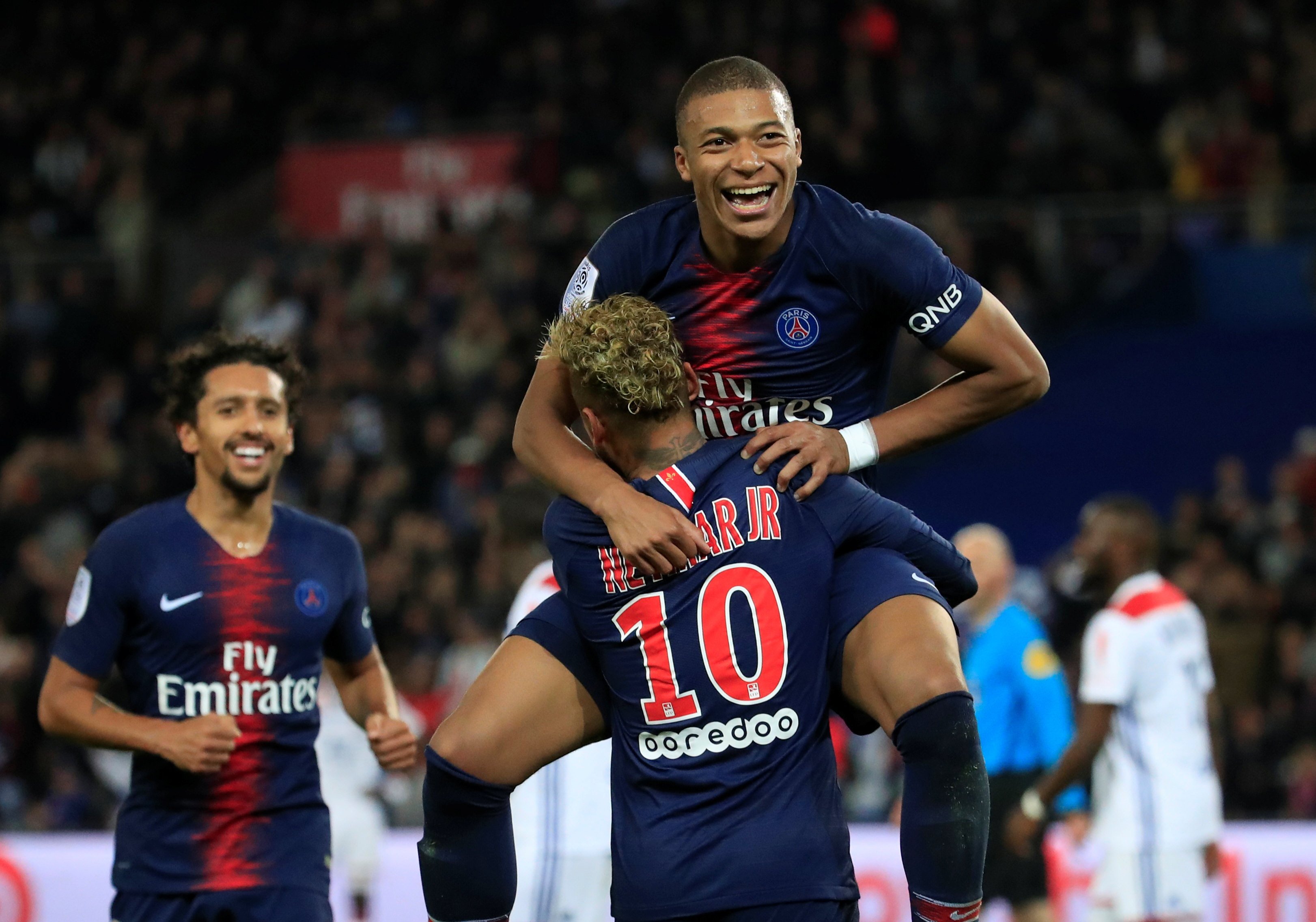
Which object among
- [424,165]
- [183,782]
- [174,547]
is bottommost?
[183,782]

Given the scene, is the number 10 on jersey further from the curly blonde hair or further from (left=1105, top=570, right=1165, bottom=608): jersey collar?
(left=1105, top=570, right=1165, bottom=608): jersey collar

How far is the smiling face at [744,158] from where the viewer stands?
12.1ft

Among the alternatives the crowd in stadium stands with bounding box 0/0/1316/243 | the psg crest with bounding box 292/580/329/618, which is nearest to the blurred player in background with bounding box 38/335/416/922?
the psg crest with bounding box 292/580/329/618

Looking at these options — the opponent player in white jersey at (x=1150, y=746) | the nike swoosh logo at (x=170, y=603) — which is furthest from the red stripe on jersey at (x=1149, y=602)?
the nike swoosh logo at (x=170, y=603)

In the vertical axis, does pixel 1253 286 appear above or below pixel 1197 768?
above

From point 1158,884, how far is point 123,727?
402 cm

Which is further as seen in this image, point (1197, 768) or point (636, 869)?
point (1197, 768)

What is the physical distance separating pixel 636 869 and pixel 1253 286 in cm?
1005

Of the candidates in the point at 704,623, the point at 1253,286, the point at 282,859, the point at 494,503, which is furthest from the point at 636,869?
the point at 1253,286

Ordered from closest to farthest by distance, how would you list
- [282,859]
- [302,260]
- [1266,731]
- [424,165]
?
[282,859], [1266,731], [302,260], [424,165]

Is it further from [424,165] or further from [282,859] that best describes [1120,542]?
[424,165]

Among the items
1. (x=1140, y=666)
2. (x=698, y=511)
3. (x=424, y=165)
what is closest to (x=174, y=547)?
(x=698, y=511)

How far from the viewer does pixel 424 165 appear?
15.1 metres

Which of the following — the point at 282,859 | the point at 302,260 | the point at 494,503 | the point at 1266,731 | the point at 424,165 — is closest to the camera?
the point at 282,859
